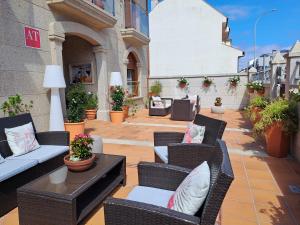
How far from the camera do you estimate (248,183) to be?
297cm

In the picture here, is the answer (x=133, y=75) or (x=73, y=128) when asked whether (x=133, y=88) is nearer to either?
(x=133, y=75)

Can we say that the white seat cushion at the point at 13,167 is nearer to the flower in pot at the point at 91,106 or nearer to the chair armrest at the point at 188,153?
the chair armrest at the point at 188,153

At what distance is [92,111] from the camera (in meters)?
7.55

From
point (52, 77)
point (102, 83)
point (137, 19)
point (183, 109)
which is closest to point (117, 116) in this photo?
point (102, 83)

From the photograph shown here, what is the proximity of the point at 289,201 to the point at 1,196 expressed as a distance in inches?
120

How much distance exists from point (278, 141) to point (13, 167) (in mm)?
3930

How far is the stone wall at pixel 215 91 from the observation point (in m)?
10.6

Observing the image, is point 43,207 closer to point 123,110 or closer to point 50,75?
point 50,75

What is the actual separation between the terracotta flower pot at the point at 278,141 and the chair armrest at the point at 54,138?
3.36 meters

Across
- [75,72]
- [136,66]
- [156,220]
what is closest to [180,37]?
[136,66]

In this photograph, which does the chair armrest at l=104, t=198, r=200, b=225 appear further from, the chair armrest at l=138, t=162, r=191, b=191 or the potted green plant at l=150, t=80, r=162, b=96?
the potted green plant at l=150, t=80, r=162, b=96

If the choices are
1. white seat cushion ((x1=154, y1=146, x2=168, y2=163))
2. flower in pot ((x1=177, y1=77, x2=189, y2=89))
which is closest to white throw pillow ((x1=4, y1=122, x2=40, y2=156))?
white seat cushion ((x1=154, y1=146, x2=168, y2=163))

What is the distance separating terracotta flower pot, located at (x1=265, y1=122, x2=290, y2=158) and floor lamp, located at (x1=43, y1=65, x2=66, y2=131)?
3934 millimetres

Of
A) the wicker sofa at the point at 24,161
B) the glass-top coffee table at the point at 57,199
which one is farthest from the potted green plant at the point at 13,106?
the glass-top coffee table at the point at 57,199
